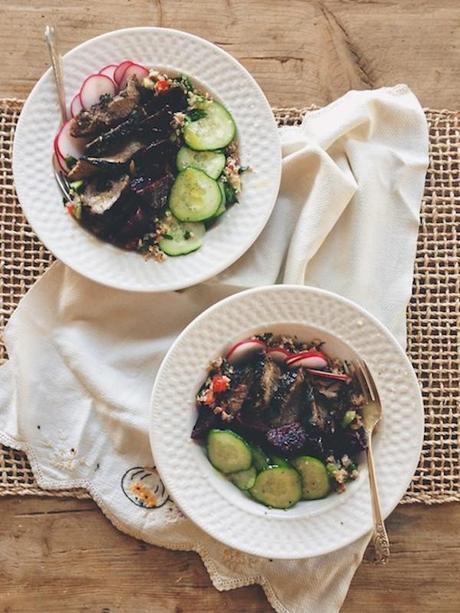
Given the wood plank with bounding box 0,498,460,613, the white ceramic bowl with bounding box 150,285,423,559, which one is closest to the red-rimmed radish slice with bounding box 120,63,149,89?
the white ceramic bowl with bounding box 150,285,423,559

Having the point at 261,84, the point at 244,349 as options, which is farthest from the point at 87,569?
the point at 261,84

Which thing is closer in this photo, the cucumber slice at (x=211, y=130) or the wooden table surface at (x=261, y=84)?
the cucumber slice at (x=211, y=130)

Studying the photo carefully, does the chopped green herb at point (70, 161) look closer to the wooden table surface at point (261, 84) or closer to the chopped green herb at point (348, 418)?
the wooden table surface at point (261, 84)

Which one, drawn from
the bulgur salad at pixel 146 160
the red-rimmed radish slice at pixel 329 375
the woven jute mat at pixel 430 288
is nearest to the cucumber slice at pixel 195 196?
the bulgur salad at pixel 146 160

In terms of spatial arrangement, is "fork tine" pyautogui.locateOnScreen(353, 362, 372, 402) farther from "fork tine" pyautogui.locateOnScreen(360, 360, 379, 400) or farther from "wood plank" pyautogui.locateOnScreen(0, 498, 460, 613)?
"wood plank" pyautogui.locateOnScreen(0, 498, 460, 613)

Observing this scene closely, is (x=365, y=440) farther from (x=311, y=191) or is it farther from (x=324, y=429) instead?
(x=311, y=191)
